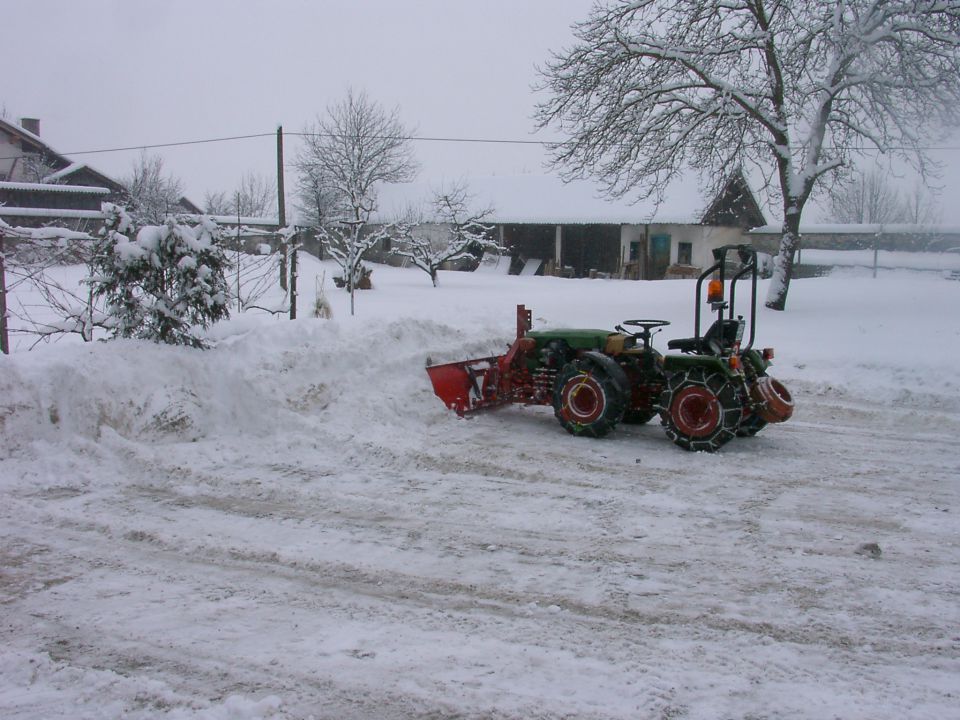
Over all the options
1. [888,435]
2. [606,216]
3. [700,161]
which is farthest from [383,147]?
[888,435]

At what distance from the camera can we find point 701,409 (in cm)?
759

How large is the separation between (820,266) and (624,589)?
32512 mm

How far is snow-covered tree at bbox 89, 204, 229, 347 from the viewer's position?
7.72m

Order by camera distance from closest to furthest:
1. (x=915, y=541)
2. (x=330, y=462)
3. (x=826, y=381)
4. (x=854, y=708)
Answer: (x=854, y=708) → (x=915, y=541) → (x=330, y=462) → (x=826, y=381)

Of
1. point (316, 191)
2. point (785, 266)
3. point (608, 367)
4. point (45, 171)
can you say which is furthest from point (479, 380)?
point (45, 171)

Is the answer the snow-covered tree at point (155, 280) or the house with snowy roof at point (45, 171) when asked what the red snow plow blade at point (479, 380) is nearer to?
the snow-covered tree at point (155, 280)

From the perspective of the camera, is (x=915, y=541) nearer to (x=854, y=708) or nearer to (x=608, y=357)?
(x=854, y=708)

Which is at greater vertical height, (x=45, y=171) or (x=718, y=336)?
(x=45, y=171)

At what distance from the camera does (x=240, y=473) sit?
650 centimetres

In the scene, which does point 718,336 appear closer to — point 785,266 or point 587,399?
point 587,399

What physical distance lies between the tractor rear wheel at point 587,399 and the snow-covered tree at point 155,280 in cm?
351

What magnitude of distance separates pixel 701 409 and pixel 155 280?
5.38m

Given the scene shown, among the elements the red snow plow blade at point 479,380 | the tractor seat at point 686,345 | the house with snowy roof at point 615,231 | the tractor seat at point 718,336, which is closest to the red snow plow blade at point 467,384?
the red snow plow blade at point 479,380

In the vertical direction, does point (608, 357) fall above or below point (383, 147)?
below
